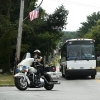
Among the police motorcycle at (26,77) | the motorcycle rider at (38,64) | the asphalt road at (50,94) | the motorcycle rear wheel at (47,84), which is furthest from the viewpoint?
the motorcycle rear wheel at (47,84)

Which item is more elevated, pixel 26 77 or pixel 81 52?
pixel 81 52

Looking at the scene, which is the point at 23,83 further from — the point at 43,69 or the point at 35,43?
the point at 35,43

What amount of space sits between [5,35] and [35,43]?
11550 mm

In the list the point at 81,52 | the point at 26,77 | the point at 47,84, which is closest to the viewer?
the point at 26,77

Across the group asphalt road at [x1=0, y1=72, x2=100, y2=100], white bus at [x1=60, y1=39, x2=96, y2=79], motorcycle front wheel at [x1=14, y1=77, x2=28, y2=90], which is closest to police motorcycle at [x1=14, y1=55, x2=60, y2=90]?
motorcycle front wheel at [x1=14, y1=77, x2=28, y2=90]

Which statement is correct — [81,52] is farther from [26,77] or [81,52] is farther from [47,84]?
[26,77]

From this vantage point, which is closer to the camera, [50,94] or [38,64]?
[50,94]

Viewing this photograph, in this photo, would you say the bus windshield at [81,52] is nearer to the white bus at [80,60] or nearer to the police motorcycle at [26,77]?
the white bus at [80,60]

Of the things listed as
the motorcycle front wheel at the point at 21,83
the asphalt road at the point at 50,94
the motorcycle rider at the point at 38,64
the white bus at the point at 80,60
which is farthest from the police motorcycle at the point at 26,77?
the white bus at the point at 80,60

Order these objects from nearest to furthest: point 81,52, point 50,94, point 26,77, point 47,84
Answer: point 50,94 < point 26,77 < point 47,84 < point 81,52

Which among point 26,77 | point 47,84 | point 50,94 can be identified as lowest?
point 50,94

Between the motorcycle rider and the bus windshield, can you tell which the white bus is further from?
the motorcycle rider

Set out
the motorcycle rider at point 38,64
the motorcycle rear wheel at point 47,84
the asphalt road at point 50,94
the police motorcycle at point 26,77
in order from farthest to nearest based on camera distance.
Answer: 1. the motorcycle rear wheel at point 47,84
2. the motorcycle rider at point 38,64
3. the police motorcycle at point 26,77
4. the asphalt road at point 50,94

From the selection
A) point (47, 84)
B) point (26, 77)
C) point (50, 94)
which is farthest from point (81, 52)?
point (50, 94)
